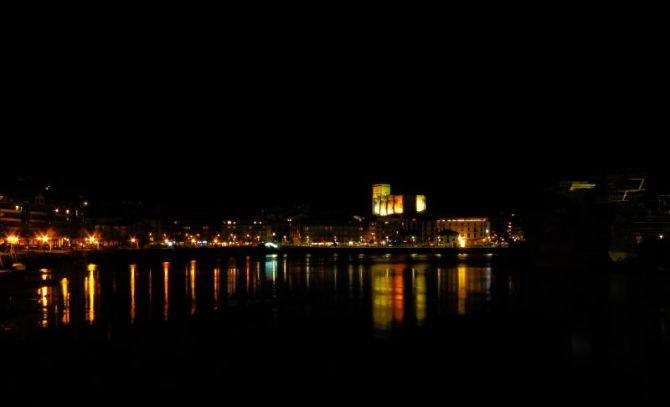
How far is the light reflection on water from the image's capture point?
20547 millimetres

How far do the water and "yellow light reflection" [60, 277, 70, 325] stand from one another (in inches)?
4.3

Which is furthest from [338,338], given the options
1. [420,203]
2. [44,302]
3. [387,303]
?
[420,203]

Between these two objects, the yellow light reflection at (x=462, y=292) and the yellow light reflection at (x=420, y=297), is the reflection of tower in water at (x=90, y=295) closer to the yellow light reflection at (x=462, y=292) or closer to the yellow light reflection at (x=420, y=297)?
the yellow light reflection at (x=420, y=297)

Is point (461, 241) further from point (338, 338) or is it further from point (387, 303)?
point (338, 338)

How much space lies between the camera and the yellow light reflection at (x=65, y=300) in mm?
19438

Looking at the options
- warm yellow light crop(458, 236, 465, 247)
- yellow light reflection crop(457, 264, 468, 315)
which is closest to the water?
Result: yellow light reflection crop(457, 264, 468, 315)

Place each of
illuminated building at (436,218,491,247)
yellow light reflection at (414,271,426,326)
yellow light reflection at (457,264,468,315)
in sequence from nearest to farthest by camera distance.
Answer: yellow light reflection at (414,271,426,326)
yellow light reflection at (457,264,468,315)
illuminated building at (436,218,491,247)

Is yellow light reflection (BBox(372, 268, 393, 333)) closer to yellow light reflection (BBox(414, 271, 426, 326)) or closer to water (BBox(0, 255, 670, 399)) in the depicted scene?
water (BBox(0, 255, 670, 399))

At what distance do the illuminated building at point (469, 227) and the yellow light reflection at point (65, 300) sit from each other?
358ft

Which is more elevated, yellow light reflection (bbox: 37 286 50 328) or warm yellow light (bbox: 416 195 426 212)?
warm yellow light (bbox: 416 195 426 212)

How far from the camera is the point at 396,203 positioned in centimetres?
14688

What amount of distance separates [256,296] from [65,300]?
7143 millimetres

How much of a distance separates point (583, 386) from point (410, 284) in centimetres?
2182

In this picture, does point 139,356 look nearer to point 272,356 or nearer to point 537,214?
point 272,356
